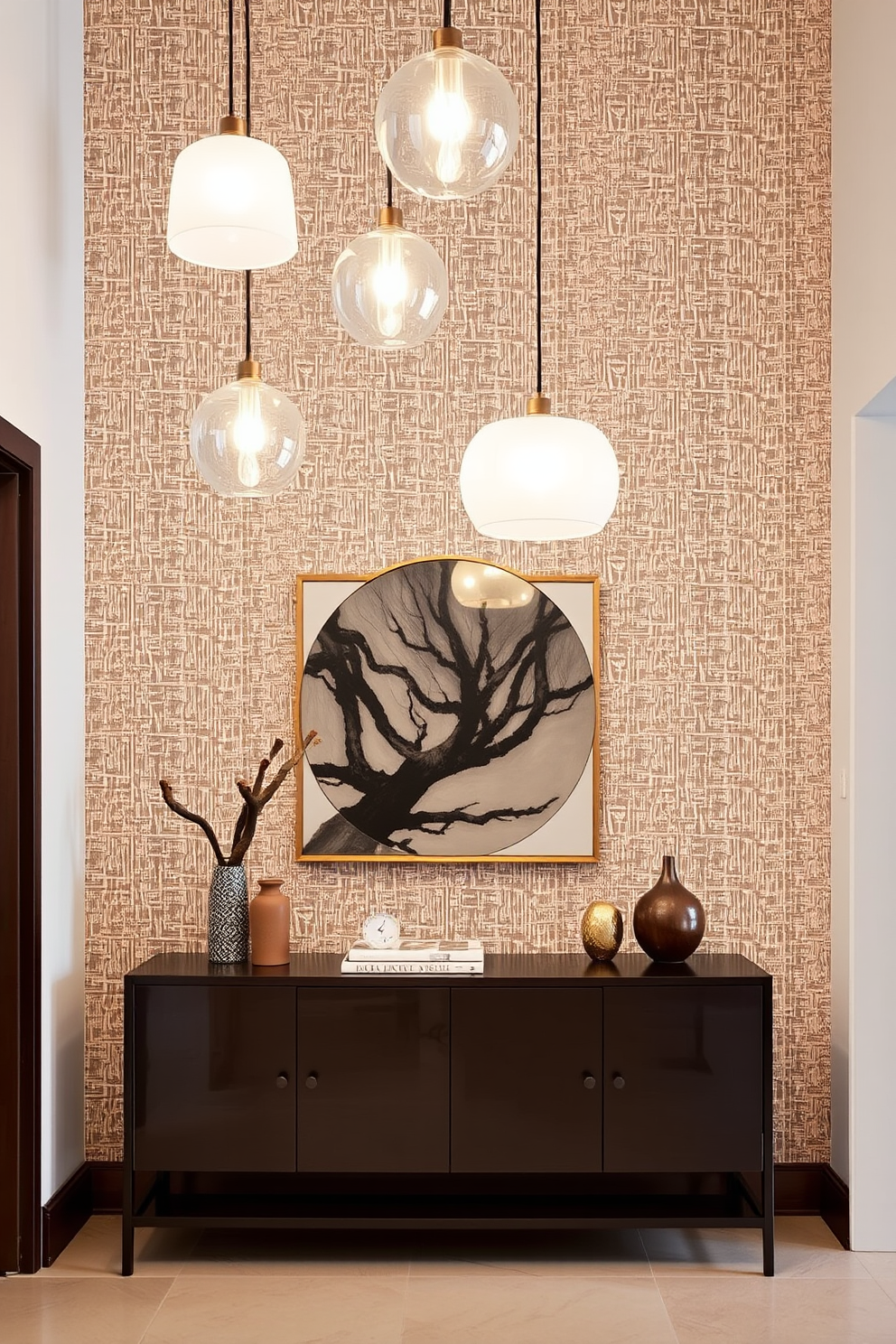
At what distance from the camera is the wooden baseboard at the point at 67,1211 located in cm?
297

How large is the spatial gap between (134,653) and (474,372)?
1270mm

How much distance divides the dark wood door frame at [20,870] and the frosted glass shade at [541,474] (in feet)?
4.79

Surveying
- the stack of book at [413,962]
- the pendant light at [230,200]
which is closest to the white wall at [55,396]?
the stack of book at [413,962]

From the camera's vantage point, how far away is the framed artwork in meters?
3.30

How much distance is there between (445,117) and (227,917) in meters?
2.12

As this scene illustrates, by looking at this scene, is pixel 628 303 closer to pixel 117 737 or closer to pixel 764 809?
pixel 764 809

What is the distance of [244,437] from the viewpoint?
7.05ft

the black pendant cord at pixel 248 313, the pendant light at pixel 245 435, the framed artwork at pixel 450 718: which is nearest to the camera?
the pendant light at pixel 245 435

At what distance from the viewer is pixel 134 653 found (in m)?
3.36

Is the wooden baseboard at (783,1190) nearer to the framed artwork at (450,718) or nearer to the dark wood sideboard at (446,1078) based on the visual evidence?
the dark wood sideboard at (446,1078)

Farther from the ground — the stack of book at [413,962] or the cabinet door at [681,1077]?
the stack of book at [413,962]

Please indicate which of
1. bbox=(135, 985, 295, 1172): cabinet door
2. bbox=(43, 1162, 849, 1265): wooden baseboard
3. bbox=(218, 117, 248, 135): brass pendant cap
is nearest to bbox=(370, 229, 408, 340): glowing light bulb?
bbox=(218, 117, 248, 135): brass pendant cap

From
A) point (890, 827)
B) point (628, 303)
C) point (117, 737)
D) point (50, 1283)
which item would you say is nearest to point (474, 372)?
point (628, 303)

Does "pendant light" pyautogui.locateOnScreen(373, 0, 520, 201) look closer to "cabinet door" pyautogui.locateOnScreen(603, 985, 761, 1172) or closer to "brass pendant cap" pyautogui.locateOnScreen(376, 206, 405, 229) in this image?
"brass pendant cap" pyautogui.locateOnScreen(376, 206, 405, 229)
